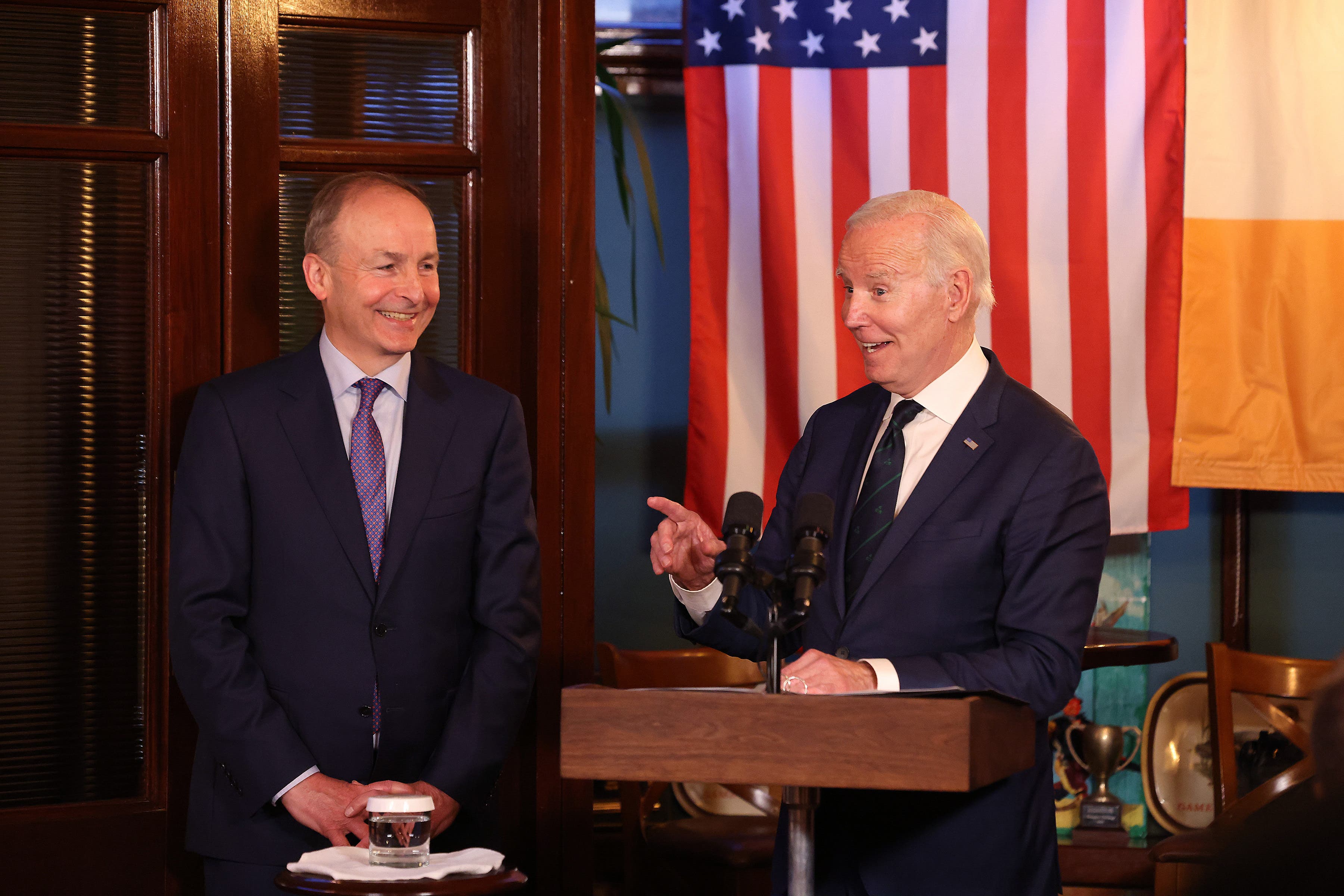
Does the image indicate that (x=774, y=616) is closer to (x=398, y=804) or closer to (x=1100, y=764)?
(x=398, y=804)

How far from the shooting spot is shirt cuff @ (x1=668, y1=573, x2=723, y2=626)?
7.30ft

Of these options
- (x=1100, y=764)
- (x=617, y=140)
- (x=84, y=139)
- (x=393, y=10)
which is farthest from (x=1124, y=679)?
(x=84, y=139)

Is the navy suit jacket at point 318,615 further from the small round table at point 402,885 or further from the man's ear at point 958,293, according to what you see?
the man's ear at point 958,293

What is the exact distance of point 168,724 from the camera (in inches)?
121

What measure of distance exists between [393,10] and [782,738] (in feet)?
7.13

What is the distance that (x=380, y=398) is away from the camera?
2.74 meters

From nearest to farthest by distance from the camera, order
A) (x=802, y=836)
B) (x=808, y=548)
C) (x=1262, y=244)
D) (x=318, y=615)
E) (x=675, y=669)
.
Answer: (x=808, y=548)
(x=802, y=836)
(x=318, y=615)
(x=675, y=669)
(x=1262, y=244)

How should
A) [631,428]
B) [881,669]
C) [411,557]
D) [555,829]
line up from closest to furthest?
[881,669] < [411,557] < [555,829] < [631,428]

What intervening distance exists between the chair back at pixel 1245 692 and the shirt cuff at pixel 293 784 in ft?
8.08

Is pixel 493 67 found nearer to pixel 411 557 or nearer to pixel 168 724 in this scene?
pixel 411 557

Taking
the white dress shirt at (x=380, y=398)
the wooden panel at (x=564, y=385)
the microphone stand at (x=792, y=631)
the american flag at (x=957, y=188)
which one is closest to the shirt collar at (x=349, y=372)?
the white dress shirt at (x=380, y=398)

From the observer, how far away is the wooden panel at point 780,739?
163 centimetres

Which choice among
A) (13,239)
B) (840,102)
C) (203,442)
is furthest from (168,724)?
(840,102)

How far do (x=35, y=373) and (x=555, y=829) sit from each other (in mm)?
1512
